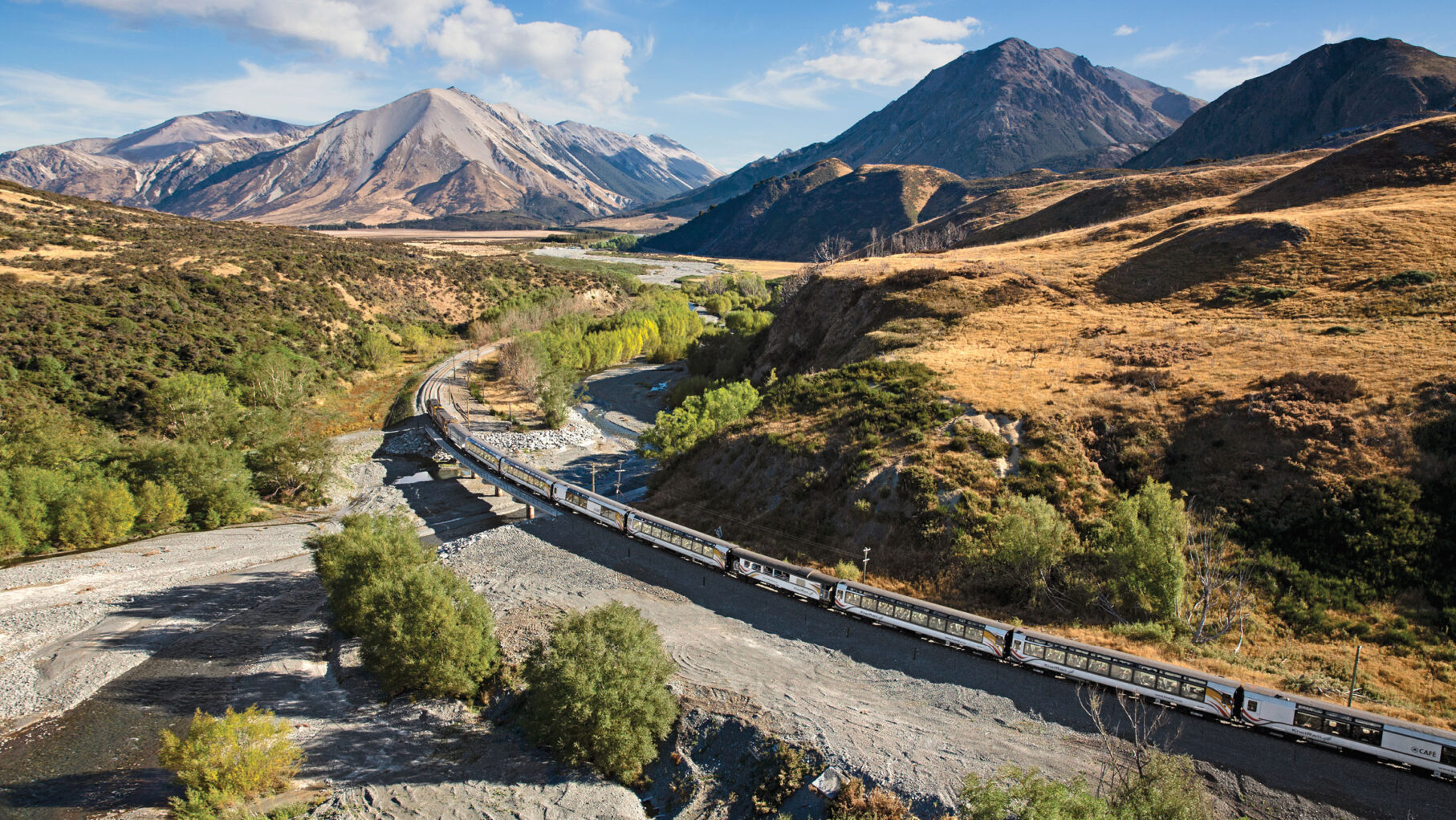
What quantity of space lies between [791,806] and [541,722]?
946 cm

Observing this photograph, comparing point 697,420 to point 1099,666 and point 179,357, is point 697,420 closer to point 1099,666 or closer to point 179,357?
point 1099,666

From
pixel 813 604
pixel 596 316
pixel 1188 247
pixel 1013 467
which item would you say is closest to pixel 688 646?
pixel 813 604

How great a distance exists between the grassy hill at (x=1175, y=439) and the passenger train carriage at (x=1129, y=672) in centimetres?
262

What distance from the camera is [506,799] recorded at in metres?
23.2

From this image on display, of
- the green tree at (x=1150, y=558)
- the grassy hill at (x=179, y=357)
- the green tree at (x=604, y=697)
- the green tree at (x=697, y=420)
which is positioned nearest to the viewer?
the green tree at (x=604, y=697)

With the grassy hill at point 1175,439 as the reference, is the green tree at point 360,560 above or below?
below

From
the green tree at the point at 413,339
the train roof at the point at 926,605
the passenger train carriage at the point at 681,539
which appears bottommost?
the passenger train carriage at the point at 681,539

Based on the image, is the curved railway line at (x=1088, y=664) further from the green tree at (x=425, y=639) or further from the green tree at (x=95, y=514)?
the green tree at (x=95, y=514)

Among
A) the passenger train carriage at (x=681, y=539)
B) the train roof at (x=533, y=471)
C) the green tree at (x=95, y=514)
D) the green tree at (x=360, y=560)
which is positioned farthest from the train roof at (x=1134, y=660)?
the green tree at (x=95, y=514)

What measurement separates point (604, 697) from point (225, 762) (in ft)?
40.4

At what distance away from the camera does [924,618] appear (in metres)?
27.8

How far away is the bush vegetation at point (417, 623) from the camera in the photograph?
91.5 feet

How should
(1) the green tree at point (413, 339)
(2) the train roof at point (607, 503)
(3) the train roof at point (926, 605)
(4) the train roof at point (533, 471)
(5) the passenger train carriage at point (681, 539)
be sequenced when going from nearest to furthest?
1. (3) the train roof at point (926, 605)
2. (5) the passenger train carriage at point (681, 539)
3. (2) the train roof at point (607, 503)
4. (4) the train roof at point (533, 471)
5. (1) the green tree at point (413, 339)

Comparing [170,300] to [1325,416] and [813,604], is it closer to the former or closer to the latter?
[813,604]
